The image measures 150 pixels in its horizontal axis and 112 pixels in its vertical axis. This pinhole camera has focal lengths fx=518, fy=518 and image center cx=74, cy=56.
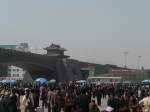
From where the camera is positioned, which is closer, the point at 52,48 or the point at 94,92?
the point at 94,92

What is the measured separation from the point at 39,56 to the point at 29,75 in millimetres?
18729

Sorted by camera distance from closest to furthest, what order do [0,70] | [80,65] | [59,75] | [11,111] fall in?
[11,111] < [59,75] < [80,65] < [0,70]

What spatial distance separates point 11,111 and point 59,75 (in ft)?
294

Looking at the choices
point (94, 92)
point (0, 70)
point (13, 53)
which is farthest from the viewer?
point (0, 70)

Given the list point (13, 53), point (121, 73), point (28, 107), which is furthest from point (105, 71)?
point (28, 107)

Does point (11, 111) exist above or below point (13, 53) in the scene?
below

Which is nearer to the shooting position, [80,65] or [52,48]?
[80,65]

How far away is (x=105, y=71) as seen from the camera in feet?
444

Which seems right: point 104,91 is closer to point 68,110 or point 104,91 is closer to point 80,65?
point 68,110

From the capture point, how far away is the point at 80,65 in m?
126

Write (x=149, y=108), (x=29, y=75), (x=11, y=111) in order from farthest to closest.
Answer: (x=29, y=75)
(x=11, y=111)
(x=149, y=108)

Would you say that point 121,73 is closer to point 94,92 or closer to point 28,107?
point 94,92

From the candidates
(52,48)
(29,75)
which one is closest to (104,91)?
(29,75)

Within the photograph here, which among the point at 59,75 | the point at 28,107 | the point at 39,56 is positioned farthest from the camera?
the point at 59,75
